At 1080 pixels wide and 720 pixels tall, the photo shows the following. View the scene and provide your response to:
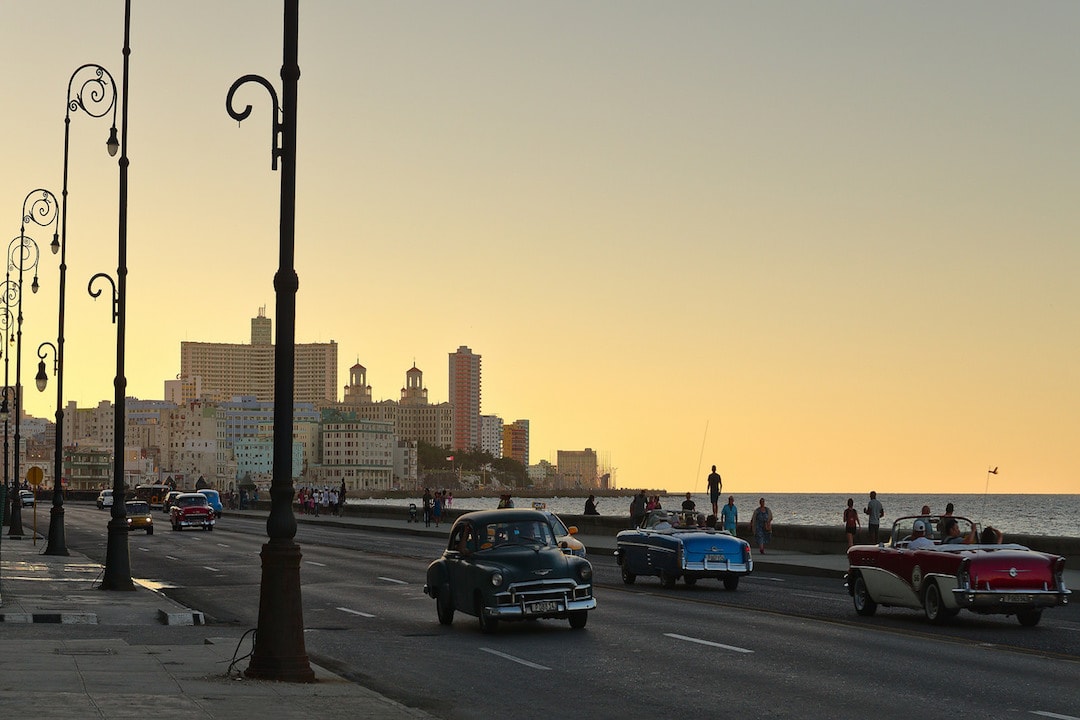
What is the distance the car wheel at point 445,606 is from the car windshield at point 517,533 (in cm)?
132

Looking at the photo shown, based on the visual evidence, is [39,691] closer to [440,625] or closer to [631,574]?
[440,625]

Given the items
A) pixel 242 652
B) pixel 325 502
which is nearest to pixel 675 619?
pixel 242 652

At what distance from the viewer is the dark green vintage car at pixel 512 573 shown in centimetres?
2083

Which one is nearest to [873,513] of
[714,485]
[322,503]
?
[714,485]

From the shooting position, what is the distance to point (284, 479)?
15.0 m

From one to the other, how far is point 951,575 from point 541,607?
589 cm

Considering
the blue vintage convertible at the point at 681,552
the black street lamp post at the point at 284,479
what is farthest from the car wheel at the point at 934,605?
the black street lamp post at the point at 284,479

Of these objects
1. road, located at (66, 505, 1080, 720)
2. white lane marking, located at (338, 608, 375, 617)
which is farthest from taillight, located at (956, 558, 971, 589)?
white lane marking, located at (338, 608, 375, 617)

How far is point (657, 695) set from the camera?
1480 cm

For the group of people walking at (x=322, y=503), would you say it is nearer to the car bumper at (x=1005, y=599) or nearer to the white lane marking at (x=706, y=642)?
the white lane marking at (x=706, y=642)

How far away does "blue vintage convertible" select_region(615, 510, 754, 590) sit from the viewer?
29.7m

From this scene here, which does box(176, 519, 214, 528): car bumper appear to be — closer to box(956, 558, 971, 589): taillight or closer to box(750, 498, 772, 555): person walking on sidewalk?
box(750, 498, 772, 555): person walking on sidewalk

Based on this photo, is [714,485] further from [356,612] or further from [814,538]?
[356,612]

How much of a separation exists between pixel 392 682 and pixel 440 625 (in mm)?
6808
